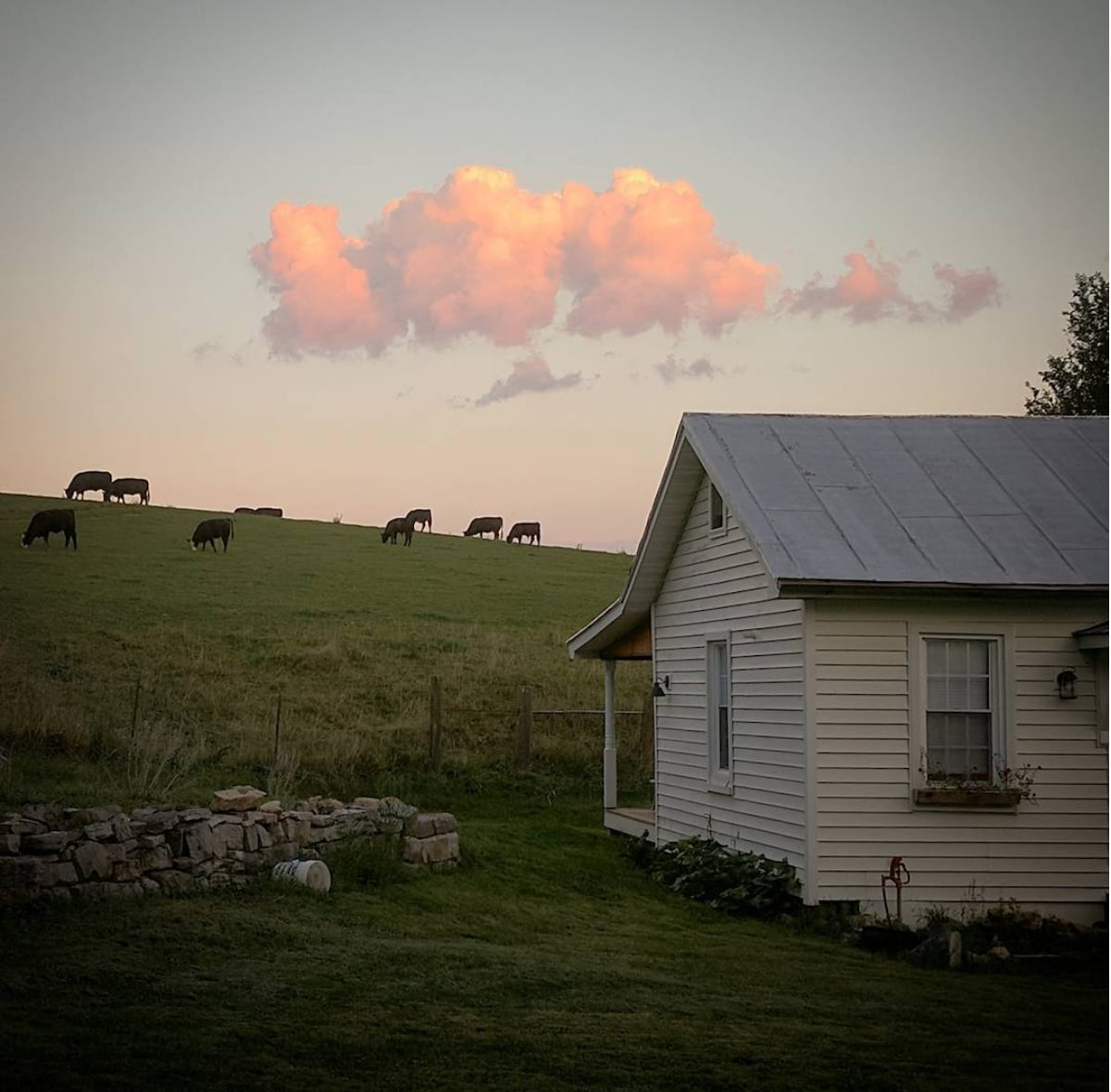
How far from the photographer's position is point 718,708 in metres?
16.6

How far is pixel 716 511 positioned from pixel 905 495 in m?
2.35

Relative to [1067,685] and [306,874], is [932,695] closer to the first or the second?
[1067,685]

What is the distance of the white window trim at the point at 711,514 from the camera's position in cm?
1590

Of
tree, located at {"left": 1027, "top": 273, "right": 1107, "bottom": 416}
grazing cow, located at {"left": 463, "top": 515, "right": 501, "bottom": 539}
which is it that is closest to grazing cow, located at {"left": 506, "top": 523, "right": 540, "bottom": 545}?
grazing cow, located at {"left": 463, "top": 515, "right": 501, "bottom": 539}

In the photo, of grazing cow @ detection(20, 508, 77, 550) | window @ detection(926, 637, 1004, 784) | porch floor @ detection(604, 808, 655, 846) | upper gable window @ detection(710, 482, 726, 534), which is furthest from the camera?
grazing cow @ detection(20, 508, 77, 550)

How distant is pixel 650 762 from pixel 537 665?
25.8 feet

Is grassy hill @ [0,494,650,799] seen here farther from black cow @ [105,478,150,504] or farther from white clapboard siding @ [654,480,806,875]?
black cow @ [105,478,150,504]

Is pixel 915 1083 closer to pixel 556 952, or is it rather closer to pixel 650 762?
pixel 556 952

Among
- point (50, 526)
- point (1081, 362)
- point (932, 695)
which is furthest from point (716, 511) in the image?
point (50, 526)

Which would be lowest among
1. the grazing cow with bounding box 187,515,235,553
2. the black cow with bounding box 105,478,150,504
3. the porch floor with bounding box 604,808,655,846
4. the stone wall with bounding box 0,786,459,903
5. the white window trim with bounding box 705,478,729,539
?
the porch floor with bounding box 604,808,655,846

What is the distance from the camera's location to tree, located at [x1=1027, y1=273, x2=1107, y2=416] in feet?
123

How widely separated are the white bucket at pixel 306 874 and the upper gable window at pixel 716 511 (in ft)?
20.5

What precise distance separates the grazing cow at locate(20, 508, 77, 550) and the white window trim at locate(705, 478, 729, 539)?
3587cm

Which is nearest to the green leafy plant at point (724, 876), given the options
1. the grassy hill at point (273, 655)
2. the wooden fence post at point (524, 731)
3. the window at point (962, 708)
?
the window at point (962, 708)
